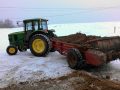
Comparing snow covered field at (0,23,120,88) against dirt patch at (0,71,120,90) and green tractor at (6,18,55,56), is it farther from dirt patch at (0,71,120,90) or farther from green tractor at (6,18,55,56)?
dirt patch at (0,71,120,90)

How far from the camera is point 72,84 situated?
8609 millimetres

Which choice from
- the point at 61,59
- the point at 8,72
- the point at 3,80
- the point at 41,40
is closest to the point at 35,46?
the point at 41,40

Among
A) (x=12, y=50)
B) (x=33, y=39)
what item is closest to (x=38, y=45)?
(x=33, y=39)

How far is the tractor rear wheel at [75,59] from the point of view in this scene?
1084cm

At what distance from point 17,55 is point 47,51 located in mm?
1980

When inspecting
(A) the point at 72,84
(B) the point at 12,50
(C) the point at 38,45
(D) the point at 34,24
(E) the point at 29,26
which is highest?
(D) the point at 34,24

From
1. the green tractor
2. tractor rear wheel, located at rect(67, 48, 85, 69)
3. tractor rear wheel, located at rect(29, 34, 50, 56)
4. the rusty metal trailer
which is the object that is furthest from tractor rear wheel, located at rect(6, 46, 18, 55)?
tractor rear wheel, located at rect(67, 48, 85, 69)

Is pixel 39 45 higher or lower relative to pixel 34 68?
higher

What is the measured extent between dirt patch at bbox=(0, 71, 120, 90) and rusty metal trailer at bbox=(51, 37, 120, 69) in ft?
3.09

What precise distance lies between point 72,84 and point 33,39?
6776 millimetres

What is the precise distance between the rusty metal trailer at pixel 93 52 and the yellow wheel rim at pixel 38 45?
2843 millimetres

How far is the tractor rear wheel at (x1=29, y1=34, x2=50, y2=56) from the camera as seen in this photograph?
14453mm

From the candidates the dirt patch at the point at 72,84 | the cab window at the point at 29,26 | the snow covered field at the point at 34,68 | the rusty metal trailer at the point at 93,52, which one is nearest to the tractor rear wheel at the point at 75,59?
the rusty metal trailer at the point at 93,52

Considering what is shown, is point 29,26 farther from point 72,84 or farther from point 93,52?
point 72,84
